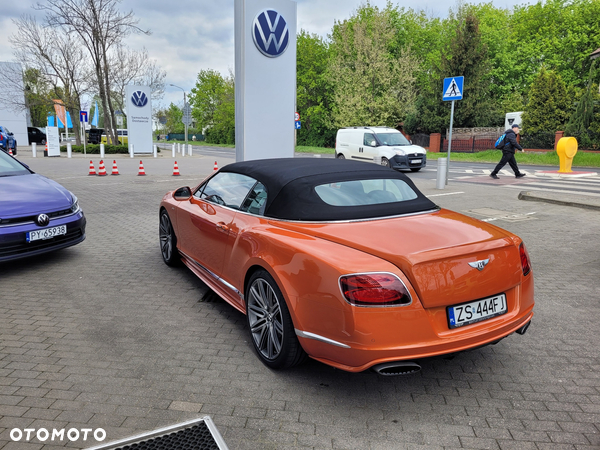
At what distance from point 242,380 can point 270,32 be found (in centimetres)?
815

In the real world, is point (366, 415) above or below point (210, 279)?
below

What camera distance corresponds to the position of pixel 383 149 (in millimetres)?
19297

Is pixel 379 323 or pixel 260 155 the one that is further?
pixel 260 155

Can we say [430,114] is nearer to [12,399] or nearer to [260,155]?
[260,155]

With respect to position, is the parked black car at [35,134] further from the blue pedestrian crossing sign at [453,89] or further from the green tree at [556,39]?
the green tree at [556,39]

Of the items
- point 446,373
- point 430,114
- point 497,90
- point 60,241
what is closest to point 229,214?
point 446,373

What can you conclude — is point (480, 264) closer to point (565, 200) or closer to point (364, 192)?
point (364, 192)

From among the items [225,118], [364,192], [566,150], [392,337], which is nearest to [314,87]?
[225,118]

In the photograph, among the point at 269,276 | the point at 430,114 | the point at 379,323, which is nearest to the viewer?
the point at 379,323

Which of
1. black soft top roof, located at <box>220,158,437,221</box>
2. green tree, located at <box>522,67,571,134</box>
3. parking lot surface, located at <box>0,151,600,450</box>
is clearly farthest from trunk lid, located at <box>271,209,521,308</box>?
green tree, located at <box>522,67,571,134</box>

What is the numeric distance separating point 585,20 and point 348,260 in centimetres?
5508

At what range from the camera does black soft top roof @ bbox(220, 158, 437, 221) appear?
3.36m

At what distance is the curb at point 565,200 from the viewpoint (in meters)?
10.2

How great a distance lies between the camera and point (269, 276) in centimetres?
317
